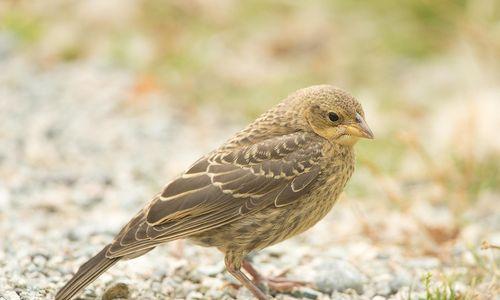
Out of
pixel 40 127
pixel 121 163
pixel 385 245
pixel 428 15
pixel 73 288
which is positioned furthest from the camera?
pixel 428 15

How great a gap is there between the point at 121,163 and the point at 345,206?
192 centimetres

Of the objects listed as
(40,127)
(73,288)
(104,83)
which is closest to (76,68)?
(104,83)

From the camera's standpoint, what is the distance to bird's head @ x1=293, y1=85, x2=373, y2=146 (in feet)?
16.3

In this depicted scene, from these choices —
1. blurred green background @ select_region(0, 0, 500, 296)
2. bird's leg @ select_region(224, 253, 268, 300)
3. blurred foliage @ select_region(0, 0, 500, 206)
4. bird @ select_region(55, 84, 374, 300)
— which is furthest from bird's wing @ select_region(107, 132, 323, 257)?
blurred foliage @ select_region(0, 0, 500, 206)

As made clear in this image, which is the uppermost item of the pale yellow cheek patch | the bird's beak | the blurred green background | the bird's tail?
the blurred green background

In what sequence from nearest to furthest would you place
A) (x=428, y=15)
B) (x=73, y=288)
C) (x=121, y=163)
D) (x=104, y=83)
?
(x=73, y=288)
(x=121, y=163)
(x=104, y=83)
(x=428, y=15)

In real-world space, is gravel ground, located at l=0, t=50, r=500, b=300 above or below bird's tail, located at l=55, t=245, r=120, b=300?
above

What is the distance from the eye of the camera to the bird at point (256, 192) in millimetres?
4594

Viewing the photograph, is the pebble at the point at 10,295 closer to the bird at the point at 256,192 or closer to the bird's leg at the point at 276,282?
the bird at the point at 256,192

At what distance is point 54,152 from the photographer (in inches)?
→ 293

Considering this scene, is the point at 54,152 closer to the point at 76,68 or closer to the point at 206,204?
the point at 76,68

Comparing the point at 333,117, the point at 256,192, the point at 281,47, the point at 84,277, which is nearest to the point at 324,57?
the point at 281,47

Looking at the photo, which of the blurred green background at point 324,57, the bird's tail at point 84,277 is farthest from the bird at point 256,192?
the blurred green background at point 324,57

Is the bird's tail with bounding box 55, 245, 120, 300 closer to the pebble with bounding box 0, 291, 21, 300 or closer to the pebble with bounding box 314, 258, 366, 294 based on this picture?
the pebble with bounding box 0, 291, 21, 300
